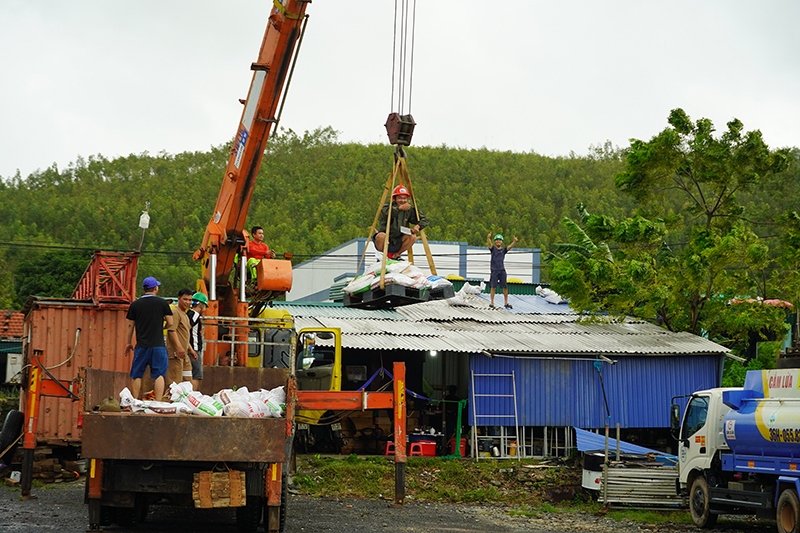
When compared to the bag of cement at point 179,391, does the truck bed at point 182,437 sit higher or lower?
lower

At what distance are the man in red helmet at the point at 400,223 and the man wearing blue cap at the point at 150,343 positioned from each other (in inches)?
184

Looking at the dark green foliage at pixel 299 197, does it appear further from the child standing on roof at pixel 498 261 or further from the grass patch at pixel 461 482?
the grass patch at pixel 461 482

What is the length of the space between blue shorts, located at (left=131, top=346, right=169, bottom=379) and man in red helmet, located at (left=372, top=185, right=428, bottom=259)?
4.83 metres

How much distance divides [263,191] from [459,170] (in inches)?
837

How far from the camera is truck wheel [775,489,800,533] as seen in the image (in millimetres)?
12405

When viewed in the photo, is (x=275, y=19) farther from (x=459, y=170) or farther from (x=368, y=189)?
(x=459, y=170)

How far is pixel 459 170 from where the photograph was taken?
93.0 metres

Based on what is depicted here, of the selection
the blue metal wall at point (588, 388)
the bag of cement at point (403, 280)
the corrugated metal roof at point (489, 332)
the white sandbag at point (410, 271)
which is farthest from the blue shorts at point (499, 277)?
the bag of cement at point (403, 280)

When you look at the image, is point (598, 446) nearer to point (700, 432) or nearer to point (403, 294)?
point (700, 432)

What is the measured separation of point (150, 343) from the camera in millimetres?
10633

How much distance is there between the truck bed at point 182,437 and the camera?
345 inches

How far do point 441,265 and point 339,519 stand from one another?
31816mm

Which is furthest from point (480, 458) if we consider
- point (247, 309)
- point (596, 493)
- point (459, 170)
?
point (459, 170)

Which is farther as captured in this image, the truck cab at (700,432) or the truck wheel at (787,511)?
the truck cab at (700,432)
